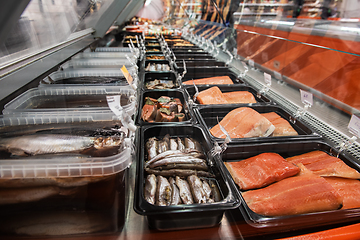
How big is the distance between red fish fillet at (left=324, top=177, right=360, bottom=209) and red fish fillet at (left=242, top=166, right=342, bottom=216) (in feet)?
0.33

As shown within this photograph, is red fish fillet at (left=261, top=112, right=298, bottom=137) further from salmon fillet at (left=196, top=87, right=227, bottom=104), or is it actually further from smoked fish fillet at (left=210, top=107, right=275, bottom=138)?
salmon fillet at (left=196, top=87, right=227, bottom=104)

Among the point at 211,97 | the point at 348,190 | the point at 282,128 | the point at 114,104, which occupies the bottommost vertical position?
the point at 348,190

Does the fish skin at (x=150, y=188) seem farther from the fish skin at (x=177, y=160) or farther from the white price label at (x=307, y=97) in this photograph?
the white price label at (x=307, y=97)

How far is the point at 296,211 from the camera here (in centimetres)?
121

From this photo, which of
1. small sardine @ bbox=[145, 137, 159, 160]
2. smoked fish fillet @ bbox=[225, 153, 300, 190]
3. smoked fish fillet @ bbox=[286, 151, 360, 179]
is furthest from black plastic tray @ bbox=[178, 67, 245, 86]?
smoked fish fillet @ bbox=[225, 153, 300, 190]

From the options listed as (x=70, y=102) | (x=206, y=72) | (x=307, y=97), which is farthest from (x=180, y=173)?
(x=206, y=72)

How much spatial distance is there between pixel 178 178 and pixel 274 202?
60cm

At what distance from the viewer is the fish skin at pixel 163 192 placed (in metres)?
1.18

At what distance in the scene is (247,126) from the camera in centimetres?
195

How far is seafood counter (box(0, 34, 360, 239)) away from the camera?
34.5 inches

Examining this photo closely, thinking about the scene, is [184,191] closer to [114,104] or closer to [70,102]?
[114,104]

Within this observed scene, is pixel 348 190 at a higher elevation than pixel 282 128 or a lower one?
lower

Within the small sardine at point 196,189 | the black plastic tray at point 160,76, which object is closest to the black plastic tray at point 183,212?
the small sardine at point 196,189

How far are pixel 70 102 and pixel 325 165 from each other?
2.05 meters
